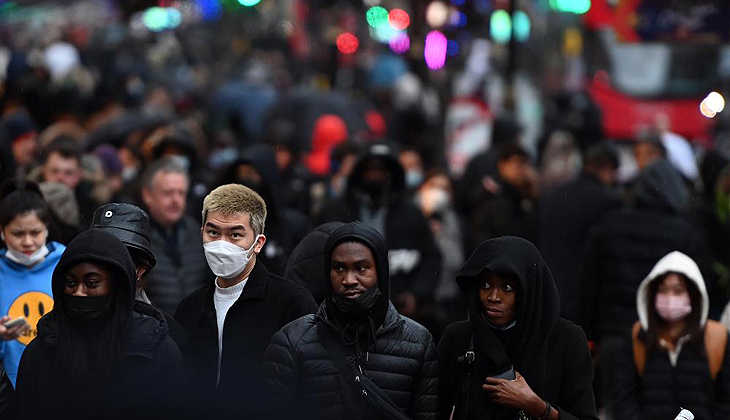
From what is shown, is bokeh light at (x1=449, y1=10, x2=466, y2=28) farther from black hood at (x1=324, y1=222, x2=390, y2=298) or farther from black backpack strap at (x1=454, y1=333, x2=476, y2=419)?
black backpack strap at (x1=454, y1=333, x2=476, y2=419)

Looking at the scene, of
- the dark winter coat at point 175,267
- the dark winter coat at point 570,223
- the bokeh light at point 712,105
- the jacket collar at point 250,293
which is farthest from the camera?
the bokeh light at point 712,105

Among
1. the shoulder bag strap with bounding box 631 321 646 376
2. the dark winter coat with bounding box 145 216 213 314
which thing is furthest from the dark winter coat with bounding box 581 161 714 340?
the dark winter coat with bounding box 145 216 213 314

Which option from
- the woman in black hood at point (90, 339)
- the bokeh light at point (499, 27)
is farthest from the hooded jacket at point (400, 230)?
the bokeh light at point (499, 27)

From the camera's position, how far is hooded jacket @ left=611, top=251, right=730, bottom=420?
7.53 metres

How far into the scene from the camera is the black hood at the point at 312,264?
7574mm

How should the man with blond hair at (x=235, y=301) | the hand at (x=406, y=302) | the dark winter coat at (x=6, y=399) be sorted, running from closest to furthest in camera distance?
the dark winter coat at (x=6, y=399), the man with blond hair at (x=235, y=301), the hand at (x=406, y=302)

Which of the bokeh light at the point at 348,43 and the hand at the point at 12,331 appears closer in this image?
the hand at the point at 12,331

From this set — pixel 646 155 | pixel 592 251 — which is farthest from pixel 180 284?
pixel 646 155

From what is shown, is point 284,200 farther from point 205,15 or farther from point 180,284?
point 205,15

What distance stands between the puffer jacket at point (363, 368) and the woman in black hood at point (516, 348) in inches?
6.0

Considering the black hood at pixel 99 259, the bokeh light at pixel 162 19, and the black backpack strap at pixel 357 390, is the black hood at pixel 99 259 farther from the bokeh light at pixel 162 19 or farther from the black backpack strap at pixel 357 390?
the bokeh light at pixel 162 19

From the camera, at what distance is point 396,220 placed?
10.2m

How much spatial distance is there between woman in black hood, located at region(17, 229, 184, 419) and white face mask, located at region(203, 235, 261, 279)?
2.34ft

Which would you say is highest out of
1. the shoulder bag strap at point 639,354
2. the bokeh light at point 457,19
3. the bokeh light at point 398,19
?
the bokeh light at point 398,19
